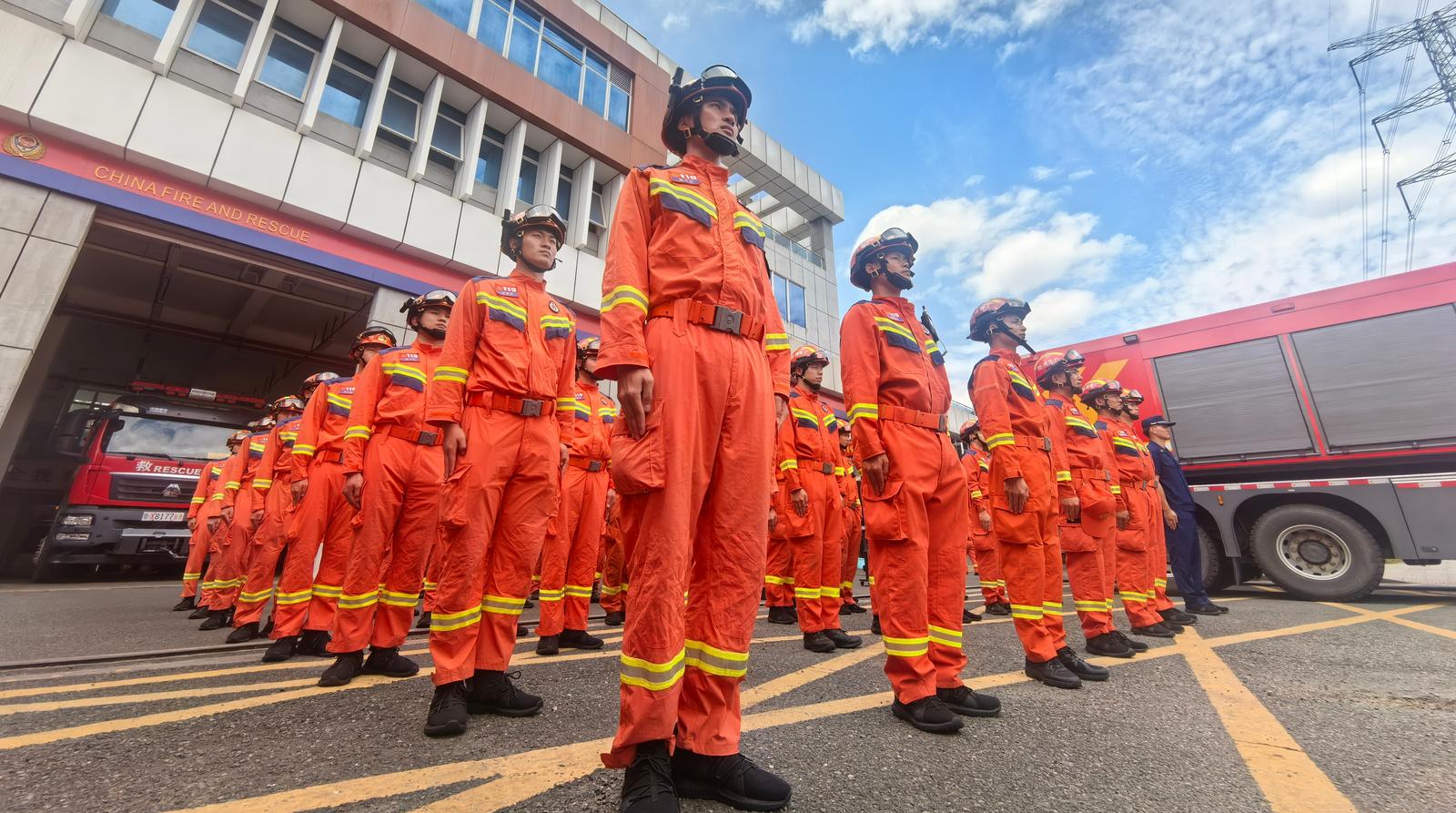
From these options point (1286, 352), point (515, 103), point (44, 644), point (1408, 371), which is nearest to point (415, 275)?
point (515, 103)

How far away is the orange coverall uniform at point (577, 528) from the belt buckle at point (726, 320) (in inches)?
64.7

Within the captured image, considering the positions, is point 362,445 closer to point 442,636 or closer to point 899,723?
point 442,636

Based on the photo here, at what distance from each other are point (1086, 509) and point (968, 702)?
7.63 ft

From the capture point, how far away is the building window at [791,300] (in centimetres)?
1809

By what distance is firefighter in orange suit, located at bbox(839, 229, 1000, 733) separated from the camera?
2.45 meters

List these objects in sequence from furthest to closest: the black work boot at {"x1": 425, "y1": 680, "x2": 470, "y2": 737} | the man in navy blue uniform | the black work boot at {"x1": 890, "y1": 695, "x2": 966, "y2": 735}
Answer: the man in navy blue uniform
the black work boot at {"x1": 890, "y1": 695, "x2": 966, "y2": 735}
the black work boot at {"x1": 425, "y1": 680, "x2": 470, "y2": 737}

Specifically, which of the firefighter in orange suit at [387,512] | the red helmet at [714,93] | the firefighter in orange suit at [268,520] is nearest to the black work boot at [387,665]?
the firefighter in orange suit at [387,512]

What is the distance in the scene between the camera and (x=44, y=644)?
3801 mm

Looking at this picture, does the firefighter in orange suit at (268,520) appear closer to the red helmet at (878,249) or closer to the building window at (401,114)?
the red helmet at (878,249)

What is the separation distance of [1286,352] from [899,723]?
884 centimetres

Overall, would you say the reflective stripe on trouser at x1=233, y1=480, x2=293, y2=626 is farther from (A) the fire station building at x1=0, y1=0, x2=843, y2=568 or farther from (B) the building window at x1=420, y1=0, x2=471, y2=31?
(B) the building window at x1=420, y1=0, x2=471, y2=31

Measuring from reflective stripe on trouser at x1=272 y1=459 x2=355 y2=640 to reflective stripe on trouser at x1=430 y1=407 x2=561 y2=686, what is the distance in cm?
166

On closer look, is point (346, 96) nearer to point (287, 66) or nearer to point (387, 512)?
point (287, 66)

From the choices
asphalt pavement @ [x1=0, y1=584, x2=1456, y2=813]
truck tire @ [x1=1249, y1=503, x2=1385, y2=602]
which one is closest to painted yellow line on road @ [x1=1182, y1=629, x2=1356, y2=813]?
asphalt pavement @ [x1=0, y1=584, x2=1456, y2=813]
